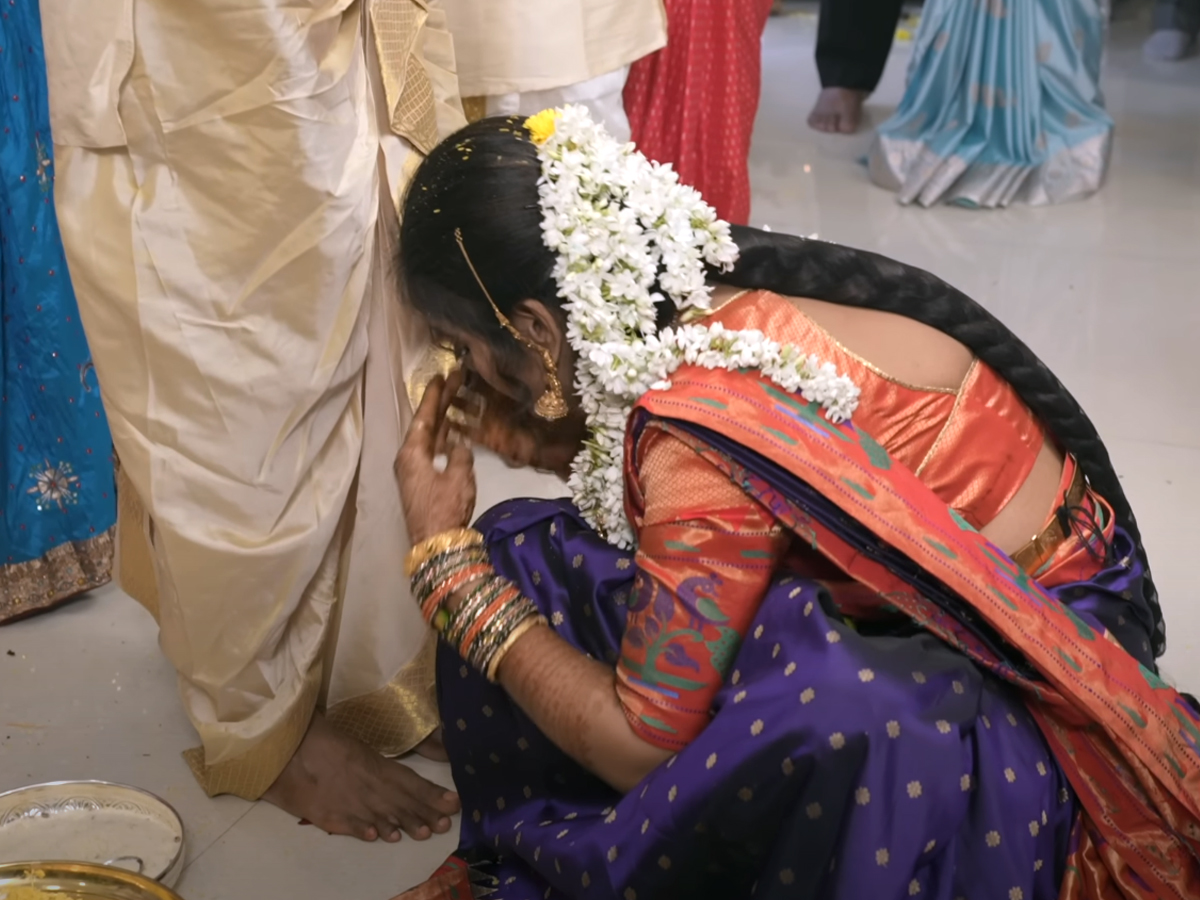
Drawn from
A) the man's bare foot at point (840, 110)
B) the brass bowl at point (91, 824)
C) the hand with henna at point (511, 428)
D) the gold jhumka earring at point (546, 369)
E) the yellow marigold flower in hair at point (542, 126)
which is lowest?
the man's bare foot at point (840, 110)

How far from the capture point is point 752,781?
1080 mm

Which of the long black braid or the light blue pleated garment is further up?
the long black braid

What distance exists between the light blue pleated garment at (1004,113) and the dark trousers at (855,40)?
55 cm

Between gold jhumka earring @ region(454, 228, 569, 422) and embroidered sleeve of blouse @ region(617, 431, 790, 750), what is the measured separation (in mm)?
161

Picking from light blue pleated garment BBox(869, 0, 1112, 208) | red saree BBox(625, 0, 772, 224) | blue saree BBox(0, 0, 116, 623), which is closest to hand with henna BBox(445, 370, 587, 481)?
blue saree BBox(0, 0, 116, 623)

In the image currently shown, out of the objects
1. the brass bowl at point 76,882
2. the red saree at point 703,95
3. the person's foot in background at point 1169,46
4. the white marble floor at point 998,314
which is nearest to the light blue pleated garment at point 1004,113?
the white marble floor at point 998,314

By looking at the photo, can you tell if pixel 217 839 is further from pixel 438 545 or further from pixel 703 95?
pixel 703 95

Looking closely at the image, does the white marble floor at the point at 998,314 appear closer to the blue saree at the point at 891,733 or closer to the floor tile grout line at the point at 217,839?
the floor tile grout line at the point at 217,839

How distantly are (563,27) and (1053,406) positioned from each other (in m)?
1.01

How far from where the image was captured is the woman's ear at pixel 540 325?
4.02 ft

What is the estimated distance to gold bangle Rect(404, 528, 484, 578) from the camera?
50.6 inches

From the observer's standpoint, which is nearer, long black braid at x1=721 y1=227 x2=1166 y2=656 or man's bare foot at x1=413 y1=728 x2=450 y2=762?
long black braid at x1=721 y1=227 x2=1166 y2=656

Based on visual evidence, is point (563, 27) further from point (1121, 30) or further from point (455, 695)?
point (1121, 30)

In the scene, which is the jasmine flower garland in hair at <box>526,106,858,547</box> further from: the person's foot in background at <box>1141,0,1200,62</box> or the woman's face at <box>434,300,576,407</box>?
the person's foot in background at <box>1141,0,1200,62</box>
